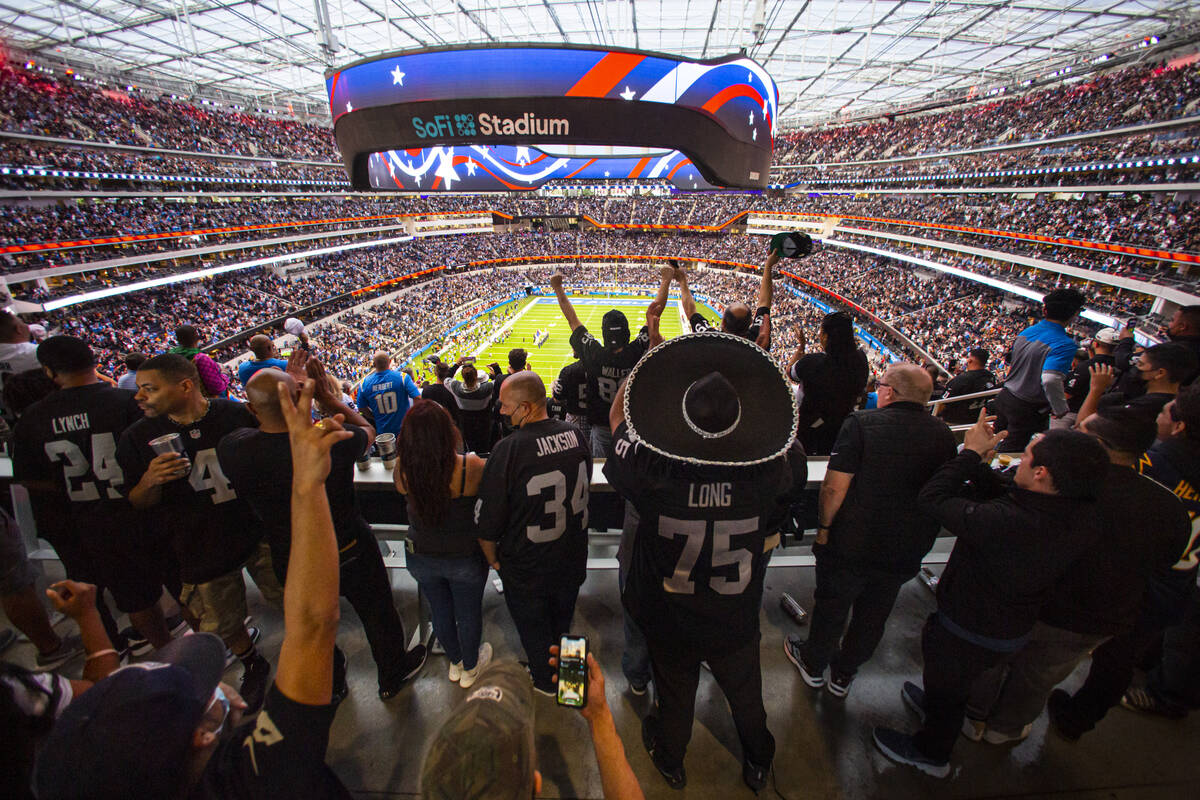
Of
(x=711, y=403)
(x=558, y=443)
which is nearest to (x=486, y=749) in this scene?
(x=711, y=403)

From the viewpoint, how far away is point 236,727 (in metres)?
1.16

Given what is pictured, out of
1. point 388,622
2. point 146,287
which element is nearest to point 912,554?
point 388,622

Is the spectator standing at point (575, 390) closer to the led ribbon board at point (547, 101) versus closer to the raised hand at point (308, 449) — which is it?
the led ribbon board at point (547, 101)

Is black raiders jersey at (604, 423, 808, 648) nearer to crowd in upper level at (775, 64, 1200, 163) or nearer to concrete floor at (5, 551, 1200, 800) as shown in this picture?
concrete floor at (5, 551, 1200, 800)

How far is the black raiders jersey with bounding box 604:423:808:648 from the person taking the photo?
186cm

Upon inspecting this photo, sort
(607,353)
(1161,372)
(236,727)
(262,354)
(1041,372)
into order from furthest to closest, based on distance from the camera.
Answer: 1. (262,354)
2. (1041,372)
3. (607,353)
4. (1161,372)
5. (236,727)

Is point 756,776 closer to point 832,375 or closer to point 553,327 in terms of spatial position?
point 832,375

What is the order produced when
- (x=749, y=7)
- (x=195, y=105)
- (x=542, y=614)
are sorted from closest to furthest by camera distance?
(x=542, y=614), (x=749, y=7), (x=195, y=105)

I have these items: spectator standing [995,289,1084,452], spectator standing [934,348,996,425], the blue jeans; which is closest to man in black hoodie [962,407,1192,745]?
spectator standing [995,289,1084,452]

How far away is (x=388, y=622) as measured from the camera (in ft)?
9.04

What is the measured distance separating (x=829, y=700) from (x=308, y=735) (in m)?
2.98

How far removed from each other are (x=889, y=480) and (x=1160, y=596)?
1604 mm

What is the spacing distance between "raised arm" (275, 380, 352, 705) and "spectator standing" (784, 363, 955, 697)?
241cm

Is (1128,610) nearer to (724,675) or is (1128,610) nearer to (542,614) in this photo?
(724,675)
